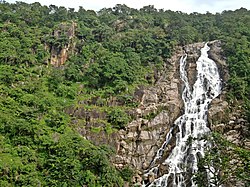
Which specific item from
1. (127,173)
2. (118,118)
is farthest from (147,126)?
(127,173)

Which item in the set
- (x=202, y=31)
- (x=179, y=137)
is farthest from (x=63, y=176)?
(x=202, y=31)

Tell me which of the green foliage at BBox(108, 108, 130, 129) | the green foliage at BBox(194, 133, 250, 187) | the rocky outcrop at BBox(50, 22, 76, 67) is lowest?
the green foliage at BBox(194, 133, 250, 187)

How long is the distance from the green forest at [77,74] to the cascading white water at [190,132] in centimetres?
199

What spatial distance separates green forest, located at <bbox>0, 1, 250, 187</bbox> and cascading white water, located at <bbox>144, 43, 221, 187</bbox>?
78.5 inches

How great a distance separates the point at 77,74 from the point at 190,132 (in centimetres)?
1392

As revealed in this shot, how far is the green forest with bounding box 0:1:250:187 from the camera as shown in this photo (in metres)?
24.0

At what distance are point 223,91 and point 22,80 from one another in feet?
61.5

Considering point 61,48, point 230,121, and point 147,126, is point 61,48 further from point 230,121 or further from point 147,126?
point 230,121

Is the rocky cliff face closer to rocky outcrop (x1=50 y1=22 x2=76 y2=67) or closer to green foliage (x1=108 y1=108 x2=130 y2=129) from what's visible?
green foliage (x1=108 y1=108 x2=130 y2=129)

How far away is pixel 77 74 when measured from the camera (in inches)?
1403

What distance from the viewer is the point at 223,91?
3111 centimetres

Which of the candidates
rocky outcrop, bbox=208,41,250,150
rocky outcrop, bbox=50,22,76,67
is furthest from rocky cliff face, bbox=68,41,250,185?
rocky outcrop, bbox=50,22,76,67

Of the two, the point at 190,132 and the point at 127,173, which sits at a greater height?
the point at 190,132

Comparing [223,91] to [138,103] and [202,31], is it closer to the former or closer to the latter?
[138,103]
